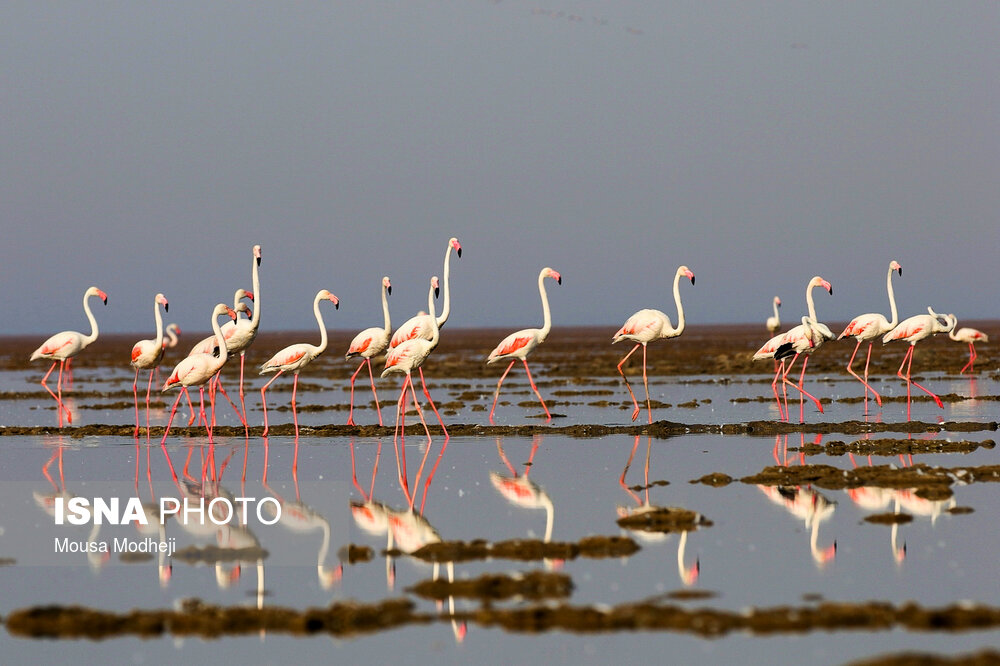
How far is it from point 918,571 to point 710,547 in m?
1.78

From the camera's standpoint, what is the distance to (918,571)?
8836mm

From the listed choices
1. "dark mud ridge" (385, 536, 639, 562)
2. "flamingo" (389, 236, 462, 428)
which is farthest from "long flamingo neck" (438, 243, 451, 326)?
"dark mud ridge" (385, 536, 639, 562)

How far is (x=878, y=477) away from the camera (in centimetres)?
1327

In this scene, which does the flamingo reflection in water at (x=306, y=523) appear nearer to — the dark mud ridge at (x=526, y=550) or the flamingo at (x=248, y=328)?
the dark mud ridge at (x=526, y=550)

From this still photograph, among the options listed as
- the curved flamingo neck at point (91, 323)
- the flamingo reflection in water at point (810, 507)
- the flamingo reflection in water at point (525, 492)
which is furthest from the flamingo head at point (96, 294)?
the flamingo reflection in water at point (810, 507)

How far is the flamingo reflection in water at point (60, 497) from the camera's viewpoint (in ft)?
33.8

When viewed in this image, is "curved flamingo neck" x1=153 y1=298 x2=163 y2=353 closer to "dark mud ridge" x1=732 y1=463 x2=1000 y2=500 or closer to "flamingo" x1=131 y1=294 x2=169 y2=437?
"flamingo" x1=131 y1=294 x2=169 y2=437

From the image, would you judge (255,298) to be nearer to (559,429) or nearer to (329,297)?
(329,297)

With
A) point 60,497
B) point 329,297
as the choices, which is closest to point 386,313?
point 329,297

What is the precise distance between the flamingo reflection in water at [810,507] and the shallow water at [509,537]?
5cm

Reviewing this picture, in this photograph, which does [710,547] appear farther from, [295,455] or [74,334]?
[74,334]

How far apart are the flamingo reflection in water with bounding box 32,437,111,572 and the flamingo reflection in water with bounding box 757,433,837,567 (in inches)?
239

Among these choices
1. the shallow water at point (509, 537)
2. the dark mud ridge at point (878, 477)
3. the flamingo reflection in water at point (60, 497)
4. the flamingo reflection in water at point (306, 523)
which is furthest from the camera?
the dark mud ridge at point (878, 477)

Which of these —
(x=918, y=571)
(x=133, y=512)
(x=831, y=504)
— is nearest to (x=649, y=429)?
(x=831, y=504)
